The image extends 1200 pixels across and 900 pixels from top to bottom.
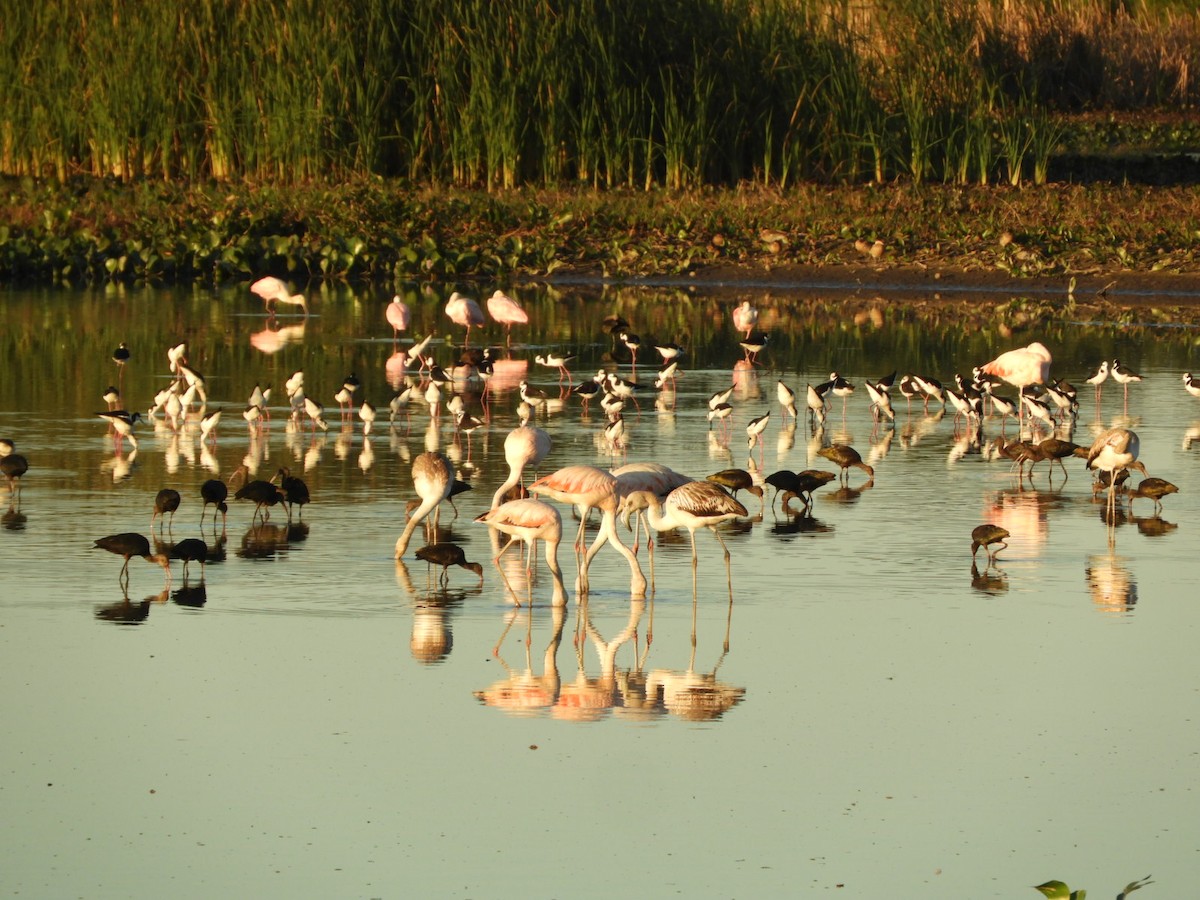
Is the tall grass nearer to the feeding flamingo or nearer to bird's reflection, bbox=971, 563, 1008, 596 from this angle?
the feeding flamingo

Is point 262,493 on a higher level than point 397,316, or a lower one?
lower

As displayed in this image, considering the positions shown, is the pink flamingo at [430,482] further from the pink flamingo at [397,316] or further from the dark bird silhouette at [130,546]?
the pink flamingo at [397,316]

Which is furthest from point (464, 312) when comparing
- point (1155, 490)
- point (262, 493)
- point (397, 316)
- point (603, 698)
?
point (603, 698)

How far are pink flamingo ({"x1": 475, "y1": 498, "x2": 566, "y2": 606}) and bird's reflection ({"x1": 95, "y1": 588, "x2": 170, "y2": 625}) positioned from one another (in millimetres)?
1591

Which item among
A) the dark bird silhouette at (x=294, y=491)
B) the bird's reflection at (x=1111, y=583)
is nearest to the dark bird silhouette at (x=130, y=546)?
the dark bird silhouette at (x=294, y=491)

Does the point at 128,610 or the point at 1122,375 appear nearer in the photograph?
the point at 128,610

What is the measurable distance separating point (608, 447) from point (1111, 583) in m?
5.46

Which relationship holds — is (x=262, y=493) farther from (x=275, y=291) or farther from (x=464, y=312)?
(x=275, y=291)

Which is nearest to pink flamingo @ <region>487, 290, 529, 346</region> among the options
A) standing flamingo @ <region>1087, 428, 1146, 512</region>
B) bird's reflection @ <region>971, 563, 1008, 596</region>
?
standing flamingo @ <region>1087, 428, 1146, 512</region>

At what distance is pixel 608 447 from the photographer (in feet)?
52.4

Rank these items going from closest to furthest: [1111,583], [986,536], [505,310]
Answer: [1111,583] → [986,536] → [505,310]

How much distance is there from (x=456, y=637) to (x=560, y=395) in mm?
9675

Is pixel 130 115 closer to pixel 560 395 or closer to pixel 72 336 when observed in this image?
pixel 72 336

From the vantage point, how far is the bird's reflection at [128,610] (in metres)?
10.2
